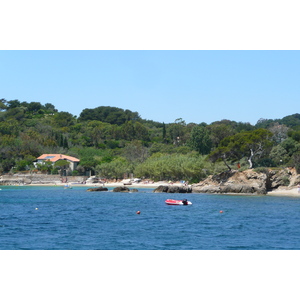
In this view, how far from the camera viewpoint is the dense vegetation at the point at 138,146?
6812 cm

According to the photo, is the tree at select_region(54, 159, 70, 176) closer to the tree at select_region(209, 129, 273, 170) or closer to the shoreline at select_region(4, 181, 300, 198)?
the shoreline at select_region(4, 181, 300, 198)

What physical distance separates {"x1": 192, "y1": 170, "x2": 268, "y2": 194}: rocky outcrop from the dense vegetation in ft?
6.31

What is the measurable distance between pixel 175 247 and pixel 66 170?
83355 millimetres

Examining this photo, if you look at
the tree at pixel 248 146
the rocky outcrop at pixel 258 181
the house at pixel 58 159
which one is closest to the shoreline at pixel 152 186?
the rocky outcrop at pixel 258 181

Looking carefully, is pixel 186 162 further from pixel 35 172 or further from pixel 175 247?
pixel 175 247

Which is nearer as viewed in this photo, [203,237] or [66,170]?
[203,237]

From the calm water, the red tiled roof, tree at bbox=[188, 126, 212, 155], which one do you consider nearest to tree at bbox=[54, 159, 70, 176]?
the red tiled roof

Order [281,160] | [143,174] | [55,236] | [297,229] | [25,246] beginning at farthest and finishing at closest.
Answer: [143,174], [281,160], [297,229], [55,236], [25,246]

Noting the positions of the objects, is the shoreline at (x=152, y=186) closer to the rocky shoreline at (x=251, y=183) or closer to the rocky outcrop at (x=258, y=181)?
the rocky shoreline at (x=251, y=183)

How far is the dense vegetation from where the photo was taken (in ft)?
224

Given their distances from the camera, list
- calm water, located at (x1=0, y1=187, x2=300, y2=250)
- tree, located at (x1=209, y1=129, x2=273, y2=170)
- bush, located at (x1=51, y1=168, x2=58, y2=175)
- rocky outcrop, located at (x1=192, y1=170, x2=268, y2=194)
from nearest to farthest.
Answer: calm water, located at (x1=0, y1=187, x2=300, y2=250) → rocky outcrop, located at (x1=192, y1=170, x2=268, y2=194) → tree, located at (x1=209, y1=129, x2=273, y2=170) → bush, located at (x1=51, y1=168, x2=58, y2=175)

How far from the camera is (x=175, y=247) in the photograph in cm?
2414

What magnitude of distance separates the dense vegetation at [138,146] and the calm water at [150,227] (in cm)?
2243

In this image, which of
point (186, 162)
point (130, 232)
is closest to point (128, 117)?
point (186, 162)
